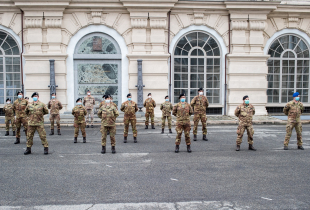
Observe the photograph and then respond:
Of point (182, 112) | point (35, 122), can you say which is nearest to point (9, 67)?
point (35, 122)

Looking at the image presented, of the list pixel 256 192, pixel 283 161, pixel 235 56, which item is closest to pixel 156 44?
pixel 235 56

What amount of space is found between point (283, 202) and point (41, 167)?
18.8 feet

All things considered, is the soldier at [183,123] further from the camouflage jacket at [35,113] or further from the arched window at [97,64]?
the arched window at [97,64]

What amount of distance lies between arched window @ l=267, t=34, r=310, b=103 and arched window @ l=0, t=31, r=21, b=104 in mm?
15805

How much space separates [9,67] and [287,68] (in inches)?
691

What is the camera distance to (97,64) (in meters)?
18.3

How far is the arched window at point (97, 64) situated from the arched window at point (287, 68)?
9893 millimetres

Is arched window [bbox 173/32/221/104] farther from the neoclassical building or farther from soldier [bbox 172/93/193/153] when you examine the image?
soldier [bbox 172/93/193/153]

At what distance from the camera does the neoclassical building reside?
699 inches

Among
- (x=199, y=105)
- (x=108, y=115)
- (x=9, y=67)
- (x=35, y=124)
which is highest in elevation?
(x=9, y=67)

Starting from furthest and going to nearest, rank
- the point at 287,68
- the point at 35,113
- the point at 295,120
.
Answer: the point at 287,68 < the point at 295,120 < the point at 35,113

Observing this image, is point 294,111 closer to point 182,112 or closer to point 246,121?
point 246,121

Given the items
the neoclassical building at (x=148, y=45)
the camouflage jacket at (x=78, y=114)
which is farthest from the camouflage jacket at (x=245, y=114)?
the neoclassical building at (x=148, y=45)

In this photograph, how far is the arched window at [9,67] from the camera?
59.9ft
